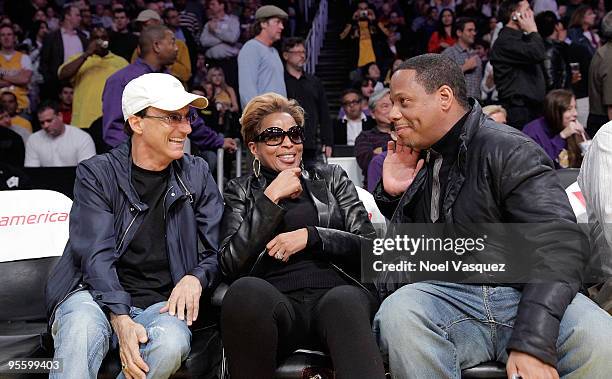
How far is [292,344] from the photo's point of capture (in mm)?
3402

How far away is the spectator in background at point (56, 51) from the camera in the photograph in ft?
31.2

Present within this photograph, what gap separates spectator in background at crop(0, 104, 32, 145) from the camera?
27.9 ft

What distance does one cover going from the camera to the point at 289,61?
25.2ft

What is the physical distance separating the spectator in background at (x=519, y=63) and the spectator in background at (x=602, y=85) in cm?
44

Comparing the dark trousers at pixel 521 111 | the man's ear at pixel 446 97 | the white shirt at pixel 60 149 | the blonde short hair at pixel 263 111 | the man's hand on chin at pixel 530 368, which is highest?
the man's ear at pixel 446 97

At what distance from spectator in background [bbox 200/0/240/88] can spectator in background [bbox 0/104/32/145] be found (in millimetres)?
2936

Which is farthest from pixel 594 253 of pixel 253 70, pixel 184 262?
pixel 253 70

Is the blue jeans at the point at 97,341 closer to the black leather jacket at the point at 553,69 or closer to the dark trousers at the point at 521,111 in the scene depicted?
the dark trousers at the point at 521,111

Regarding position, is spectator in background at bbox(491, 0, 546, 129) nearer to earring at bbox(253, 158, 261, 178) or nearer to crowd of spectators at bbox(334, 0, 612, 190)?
crowd of spectators at bbox(334, 0, 612, 190)

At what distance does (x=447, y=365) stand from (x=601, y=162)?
1.09 meters

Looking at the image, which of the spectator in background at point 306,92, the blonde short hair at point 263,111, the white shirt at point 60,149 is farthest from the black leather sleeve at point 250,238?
the white shirt at point 60,149

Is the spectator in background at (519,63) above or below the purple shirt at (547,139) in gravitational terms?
above

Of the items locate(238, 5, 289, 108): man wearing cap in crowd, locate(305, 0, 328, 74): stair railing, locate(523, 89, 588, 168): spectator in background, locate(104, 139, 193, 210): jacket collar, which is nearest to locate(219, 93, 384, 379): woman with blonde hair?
locate(104, 139, 193, 210): jacket collar

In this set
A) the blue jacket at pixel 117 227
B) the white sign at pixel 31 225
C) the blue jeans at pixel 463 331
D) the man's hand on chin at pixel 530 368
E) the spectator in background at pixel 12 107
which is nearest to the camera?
the man's hand on chin at pixel 530 368
